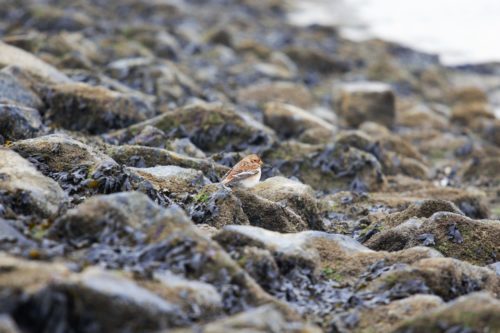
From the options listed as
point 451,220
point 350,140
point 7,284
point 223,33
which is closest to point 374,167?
point 350,140

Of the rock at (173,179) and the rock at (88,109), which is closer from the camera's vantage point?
the rock at (173,179)

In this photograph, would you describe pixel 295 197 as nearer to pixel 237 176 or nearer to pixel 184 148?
pixel 237 176

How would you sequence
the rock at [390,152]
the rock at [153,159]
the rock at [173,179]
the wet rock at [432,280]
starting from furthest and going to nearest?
the rock at [390,152] → the rock at [153,159] → the rock at [173,179] → the wet rock at [432,280]

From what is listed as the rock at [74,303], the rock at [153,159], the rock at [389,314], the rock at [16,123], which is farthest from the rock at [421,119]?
the rock at [74,303]

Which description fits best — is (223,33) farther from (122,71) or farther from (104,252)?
(104,252)

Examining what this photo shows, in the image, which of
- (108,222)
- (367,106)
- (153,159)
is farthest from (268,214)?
(367,106)

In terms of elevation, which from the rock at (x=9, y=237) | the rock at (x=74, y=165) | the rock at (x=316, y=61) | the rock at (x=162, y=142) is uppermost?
the rock at (x=9, y=237)

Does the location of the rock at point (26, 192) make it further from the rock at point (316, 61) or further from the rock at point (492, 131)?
the rock at point (316, 61)
